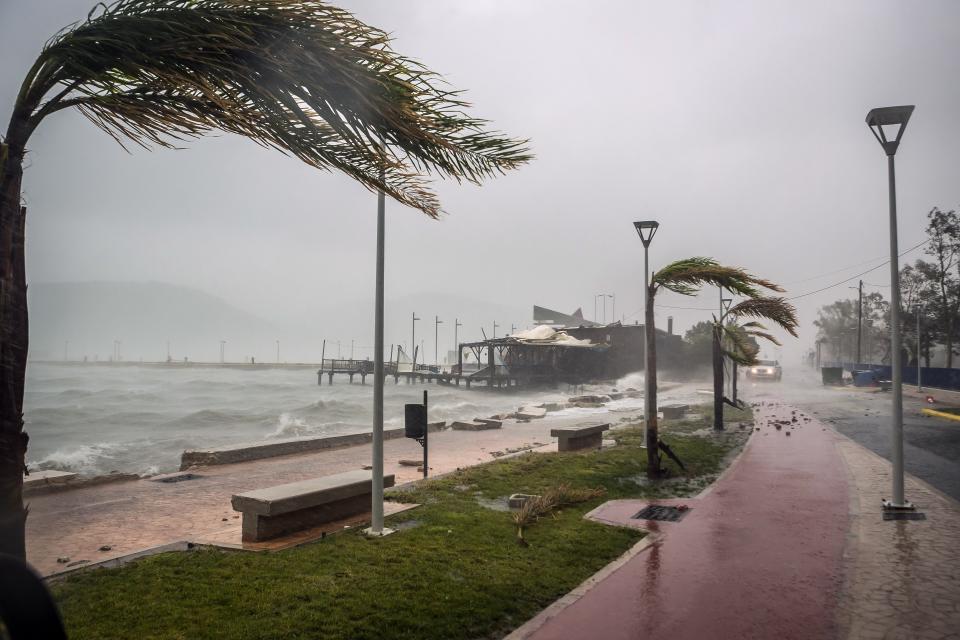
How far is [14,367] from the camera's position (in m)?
3.04

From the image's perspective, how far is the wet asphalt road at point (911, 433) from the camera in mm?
12281

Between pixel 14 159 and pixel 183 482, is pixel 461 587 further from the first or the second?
pixel 183 482

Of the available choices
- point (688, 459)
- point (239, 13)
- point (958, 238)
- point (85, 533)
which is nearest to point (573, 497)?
point (688, 459)

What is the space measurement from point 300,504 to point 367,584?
2.11 m

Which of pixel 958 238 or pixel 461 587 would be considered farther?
pixel 958 238

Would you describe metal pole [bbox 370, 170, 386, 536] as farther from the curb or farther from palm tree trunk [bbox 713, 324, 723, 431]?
the curb

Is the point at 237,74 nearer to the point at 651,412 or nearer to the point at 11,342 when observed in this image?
the point at 11,342

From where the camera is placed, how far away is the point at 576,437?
15148 millimetres

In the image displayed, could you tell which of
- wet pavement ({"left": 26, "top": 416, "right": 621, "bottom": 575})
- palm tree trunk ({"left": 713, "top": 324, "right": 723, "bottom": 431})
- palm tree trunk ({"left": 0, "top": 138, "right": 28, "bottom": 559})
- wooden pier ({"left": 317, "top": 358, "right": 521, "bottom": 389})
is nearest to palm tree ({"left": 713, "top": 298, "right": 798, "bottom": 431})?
palm tree trunk ({"left": 713, "top": 324, "right": 723, "bottom": 431})

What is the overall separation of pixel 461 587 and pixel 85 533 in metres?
5.60

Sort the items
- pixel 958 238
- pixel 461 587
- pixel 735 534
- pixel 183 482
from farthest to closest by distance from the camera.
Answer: pixel 958 238 < pixel 183 482 < pixel 735 534 < pixel 461 587

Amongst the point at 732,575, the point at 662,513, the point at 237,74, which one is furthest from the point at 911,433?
the point at 237,74

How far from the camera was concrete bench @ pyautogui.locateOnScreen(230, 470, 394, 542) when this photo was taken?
6.93 m

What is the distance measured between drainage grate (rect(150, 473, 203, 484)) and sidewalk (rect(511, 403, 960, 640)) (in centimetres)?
831
